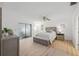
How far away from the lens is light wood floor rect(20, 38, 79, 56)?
6.40 ft

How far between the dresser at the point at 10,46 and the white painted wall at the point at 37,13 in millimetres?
211

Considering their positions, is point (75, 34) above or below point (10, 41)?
above

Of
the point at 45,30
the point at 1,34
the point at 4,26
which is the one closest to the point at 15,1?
the point at 4,26

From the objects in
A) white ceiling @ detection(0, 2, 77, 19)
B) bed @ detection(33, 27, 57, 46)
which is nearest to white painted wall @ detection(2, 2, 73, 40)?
white ceiling @ detection(0, 2, 77, 19)

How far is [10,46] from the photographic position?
6.46ft

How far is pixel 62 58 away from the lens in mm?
1928

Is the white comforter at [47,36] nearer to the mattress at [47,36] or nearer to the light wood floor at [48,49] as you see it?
the mattress at [47,36]

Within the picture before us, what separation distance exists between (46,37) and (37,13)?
1.96ft

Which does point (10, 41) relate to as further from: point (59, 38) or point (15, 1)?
point (59, 38)

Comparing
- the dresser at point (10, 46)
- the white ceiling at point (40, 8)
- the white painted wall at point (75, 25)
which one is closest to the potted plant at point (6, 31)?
the dresser at point (10, 46)

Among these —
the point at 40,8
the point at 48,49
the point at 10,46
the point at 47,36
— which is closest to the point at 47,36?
the point at 47,36

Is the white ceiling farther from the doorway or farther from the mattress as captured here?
the mattress

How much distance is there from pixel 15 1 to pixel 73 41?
1522mm

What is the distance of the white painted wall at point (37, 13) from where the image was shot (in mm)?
1859
